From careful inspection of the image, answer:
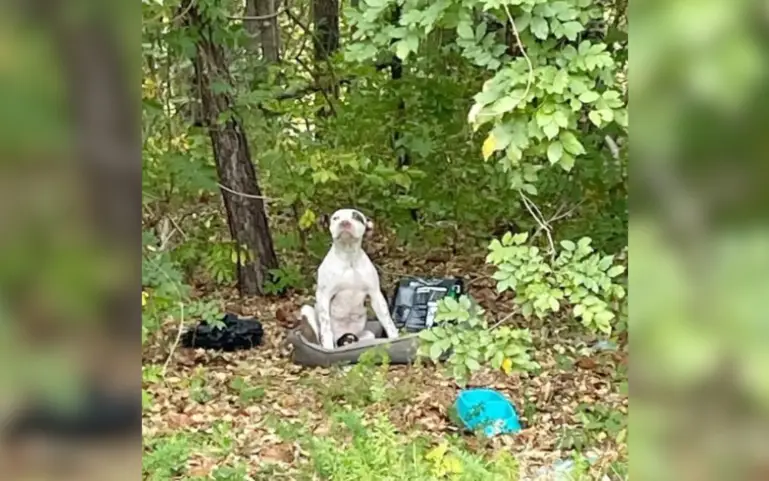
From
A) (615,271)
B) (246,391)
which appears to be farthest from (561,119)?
(246,391)

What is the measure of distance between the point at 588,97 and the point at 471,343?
2.55ft

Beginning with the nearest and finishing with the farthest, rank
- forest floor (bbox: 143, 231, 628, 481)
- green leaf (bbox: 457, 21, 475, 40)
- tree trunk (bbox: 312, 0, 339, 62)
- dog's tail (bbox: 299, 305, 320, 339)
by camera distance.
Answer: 1. green leaf (bbox: 457, 21, 475, 40)
2. forest floor (bbox: 143, 231, 628, 481)
3. dog's tail (bbox: 299, 305, 320, 339)
4. tree trunk (bbox: 312, 0, 339, 62)

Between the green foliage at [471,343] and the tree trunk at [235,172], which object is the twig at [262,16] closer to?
the tree trunk at [235,172]

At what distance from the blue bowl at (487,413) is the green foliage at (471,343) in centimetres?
75

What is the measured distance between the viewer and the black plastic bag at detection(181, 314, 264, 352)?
476 centimetres

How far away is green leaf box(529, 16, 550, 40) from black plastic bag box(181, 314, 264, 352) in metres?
2.84

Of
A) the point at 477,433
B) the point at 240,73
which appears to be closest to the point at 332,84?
the point at 240,73

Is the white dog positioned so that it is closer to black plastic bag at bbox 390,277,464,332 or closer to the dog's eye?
the dog's eye
